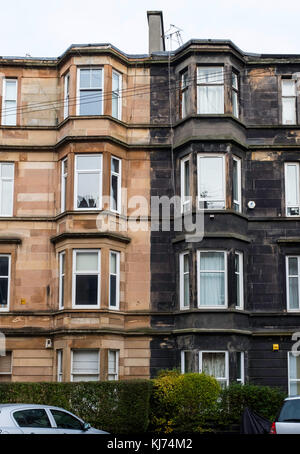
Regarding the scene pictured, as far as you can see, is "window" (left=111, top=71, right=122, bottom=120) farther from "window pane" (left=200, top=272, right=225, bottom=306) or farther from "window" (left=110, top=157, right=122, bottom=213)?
"window pane" (left=200, top=272, right=225, bottom=306)

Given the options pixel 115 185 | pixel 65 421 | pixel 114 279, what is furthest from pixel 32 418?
pixel 115 185

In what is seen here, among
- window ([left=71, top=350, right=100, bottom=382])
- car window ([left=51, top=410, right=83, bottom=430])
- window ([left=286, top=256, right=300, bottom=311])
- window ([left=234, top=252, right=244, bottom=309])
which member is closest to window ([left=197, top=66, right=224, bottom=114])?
window ([left=234, top=252, right=244, bottom=309])

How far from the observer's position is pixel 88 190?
84.8 ft

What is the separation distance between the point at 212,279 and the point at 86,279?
15.0 feet

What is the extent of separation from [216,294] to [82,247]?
16.9 feet

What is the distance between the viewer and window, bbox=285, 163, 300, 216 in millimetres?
26391

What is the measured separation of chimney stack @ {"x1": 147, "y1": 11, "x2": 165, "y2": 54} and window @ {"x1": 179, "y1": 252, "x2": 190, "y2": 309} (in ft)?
29.6

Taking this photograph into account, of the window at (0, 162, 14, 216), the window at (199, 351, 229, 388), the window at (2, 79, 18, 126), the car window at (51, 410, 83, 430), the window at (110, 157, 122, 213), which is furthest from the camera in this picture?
the window at (2, 79, 18, 126)

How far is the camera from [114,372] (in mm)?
25031

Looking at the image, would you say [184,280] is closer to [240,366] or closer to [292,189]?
[240,366]

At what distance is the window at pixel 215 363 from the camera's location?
2430 centimetres

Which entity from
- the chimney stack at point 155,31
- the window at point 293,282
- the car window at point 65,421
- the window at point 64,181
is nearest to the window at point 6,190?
the window at point 64,181

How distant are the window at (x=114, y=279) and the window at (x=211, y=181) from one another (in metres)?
3.74
